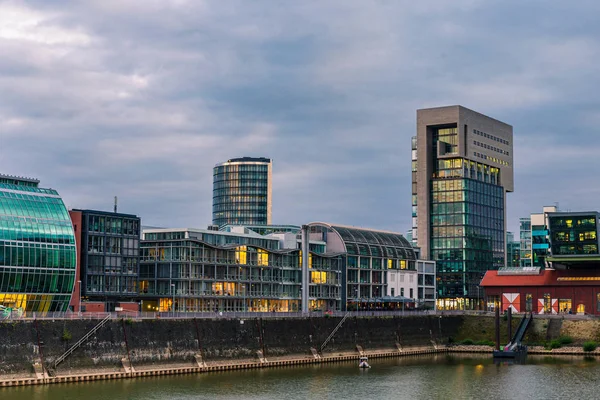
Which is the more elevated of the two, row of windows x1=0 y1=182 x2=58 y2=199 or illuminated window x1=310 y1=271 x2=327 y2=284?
row of windows x1=0 y1=182 x2=58 y2=199

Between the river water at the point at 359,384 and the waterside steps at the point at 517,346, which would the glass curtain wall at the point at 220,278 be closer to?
the river water at the point at 359,384

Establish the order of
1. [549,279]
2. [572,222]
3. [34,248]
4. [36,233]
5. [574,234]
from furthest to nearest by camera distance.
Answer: [549,279] < [572,222] < [574,234] < [36,233] < [34,248]

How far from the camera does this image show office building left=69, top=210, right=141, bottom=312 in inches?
6048

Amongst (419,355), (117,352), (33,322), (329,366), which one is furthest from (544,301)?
(33,322)

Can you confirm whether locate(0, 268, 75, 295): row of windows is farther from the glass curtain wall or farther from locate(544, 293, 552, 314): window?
locate(544, 293, 552, 314): window

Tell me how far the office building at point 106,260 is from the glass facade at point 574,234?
278 ft

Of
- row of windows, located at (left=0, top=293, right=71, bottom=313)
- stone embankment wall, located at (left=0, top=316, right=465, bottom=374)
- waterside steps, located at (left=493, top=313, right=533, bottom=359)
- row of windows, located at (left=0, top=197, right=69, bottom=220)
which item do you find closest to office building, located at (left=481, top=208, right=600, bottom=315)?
waterside steps, located at (left=493, top=313, right=533, bottom=359)

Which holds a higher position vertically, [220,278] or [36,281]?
[220,278]

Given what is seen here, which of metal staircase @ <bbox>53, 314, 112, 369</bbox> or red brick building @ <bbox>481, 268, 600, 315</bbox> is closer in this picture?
metal staircase @ <bbox>53, 314, 112, 369</bbox>

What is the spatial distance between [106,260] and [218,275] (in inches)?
929

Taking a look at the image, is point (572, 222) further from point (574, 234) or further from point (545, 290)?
point (545, 290)

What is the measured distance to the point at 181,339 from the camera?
413 feet

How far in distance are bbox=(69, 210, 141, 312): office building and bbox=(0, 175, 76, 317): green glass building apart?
10.4 meters

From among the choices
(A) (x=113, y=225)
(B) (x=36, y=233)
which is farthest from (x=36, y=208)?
(A) (x=113, y=225)
